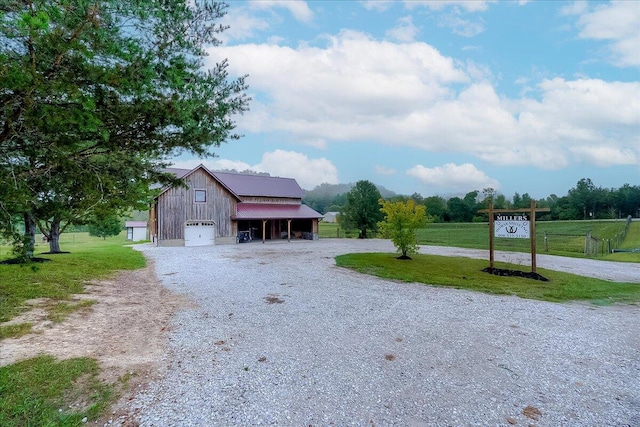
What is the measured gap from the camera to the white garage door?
22938 mm

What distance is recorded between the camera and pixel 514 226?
11570 millimetres

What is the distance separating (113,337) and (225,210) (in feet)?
67.3

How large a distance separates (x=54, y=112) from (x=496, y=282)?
1104 centimetres

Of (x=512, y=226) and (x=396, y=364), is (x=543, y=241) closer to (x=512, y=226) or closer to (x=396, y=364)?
(x=512, y=226)

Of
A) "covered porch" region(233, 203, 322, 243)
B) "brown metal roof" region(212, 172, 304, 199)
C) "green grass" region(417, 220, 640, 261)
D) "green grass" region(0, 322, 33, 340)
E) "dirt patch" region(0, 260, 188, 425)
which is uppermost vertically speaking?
"brown metal roof" region(212, 172, 304, 199)

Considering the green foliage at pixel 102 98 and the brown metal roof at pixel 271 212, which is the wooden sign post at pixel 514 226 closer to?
the green foliage at pixel 102 98

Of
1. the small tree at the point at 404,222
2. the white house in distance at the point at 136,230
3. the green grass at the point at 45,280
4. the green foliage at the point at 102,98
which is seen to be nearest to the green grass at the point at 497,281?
the small tree at the point at 404,222

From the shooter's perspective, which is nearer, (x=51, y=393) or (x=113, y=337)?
(x=51, y=393)

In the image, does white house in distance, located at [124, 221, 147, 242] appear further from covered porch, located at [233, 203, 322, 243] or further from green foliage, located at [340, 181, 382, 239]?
green foliage, located at [340, 181, 382, 239]

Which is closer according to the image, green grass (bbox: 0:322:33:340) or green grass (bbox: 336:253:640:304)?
green grass (bbox: 0:322:33:340)

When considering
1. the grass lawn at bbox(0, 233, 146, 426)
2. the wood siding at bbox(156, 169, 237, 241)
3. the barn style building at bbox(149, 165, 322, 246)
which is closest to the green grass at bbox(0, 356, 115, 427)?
the grass lawn at bbox(0, 233, 146, 426)

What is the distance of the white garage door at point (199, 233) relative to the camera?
2294 cm

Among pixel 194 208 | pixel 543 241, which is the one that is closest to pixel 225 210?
pixel 194 208

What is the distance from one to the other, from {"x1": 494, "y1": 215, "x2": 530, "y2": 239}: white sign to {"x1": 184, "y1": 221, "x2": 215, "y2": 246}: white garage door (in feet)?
62.6
